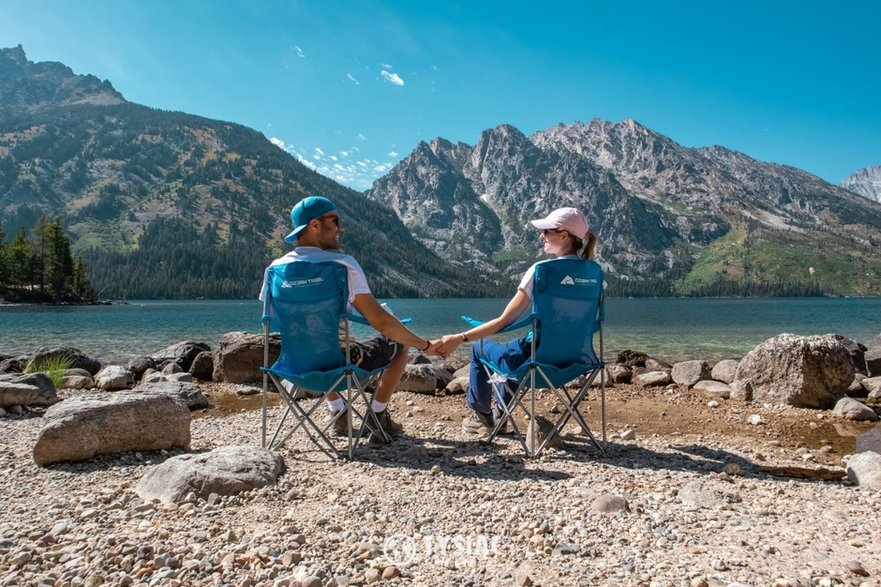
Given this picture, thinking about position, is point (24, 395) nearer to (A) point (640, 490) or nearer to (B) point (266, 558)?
(B) point (266, 558)

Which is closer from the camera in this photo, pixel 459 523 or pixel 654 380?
pixel 459 523

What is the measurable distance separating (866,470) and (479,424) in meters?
4.21

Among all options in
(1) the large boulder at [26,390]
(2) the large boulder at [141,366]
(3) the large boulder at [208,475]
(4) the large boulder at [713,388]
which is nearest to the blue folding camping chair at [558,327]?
(3) the large boulder at [208,475]

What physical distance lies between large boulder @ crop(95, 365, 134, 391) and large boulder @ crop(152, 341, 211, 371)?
2953 millimetres

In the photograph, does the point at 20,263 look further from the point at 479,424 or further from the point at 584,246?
the point at 584,246

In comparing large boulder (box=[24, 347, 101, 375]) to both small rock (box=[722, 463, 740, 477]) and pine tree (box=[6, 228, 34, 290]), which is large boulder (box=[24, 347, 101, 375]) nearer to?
small rock (box=[722, 463, 740, 477])

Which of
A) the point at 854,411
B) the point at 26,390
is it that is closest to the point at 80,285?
the point at 26,390

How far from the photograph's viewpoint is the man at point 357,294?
5547 mm

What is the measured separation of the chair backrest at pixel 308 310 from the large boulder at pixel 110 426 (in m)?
1.58

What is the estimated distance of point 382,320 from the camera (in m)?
5.63

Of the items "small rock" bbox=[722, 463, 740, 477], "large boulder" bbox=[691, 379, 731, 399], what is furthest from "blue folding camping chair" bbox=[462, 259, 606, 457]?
"large boulder" bbox=[691, 379, 731, 399]

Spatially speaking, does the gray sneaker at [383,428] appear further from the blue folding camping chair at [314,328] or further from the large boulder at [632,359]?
the large boulder at [632,359]

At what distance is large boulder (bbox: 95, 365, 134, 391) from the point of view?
43.6 feet

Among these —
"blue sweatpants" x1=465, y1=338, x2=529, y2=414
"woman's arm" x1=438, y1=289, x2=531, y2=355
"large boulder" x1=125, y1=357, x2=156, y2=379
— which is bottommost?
"large boulder" x1=125, y1=357, x2=156, y2=379
